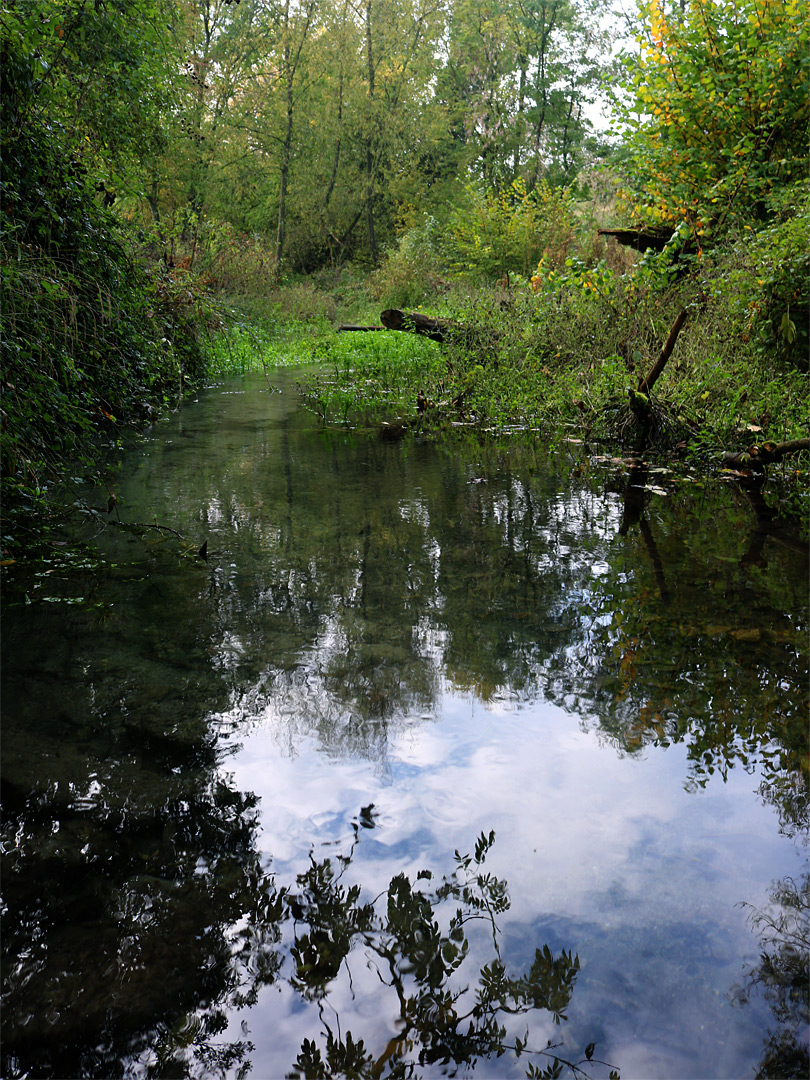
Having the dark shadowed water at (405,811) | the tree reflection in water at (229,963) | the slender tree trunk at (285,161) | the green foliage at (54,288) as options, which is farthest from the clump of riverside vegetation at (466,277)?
the slender tree trunk at (285,161)

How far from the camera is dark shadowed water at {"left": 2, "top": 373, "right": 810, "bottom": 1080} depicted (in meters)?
1.77

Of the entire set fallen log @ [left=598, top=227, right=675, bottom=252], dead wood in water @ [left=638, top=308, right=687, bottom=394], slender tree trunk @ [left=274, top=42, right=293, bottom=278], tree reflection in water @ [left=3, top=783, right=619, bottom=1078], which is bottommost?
tree reflection in water @ [left=3, top=783, right=619, bottom=1078]

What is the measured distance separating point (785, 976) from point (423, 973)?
89cm

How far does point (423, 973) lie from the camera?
6.28 feet

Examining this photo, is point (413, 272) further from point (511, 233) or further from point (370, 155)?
point (370, 155)

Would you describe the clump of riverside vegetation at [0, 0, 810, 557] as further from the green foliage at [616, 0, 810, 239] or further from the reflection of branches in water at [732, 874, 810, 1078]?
the reflection of branches in water at [732, 874, 810, 1078]

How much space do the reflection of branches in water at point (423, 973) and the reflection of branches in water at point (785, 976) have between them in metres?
0.39

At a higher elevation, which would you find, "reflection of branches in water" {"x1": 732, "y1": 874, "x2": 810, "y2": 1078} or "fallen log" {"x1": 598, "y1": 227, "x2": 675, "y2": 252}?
"fallen log" {"x1": 598, "y1": 227, "x2": 675, "y2": 252}

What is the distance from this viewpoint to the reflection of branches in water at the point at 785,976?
169 centimetres

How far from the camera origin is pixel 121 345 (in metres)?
6.58

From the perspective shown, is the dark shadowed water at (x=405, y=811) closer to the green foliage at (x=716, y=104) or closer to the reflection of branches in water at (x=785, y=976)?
the reflection of branches in water at (x=785, y=976)

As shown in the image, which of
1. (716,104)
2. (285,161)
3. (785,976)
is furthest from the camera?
(285,161)

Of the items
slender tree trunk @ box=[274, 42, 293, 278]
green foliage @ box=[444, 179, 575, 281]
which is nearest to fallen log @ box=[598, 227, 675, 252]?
green foliage @ box=[444, 179, 575, 281]

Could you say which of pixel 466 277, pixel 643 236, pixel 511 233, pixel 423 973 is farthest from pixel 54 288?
pixel 466 277
